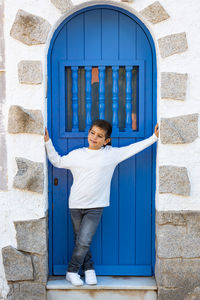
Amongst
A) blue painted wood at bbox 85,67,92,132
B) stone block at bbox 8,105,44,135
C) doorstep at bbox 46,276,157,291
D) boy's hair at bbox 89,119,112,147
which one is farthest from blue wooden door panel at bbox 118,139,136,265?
stone block at bbox 8,105,44,135

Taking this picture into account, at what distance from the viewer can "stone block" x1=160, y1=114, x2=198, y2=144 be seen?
10.2ft

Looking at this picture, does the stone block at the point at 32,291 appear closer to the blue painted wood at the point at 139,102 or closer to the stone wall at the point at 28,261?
the stone wall at the point at 28,261

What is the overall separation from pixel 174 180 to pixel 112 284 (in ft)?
3.66

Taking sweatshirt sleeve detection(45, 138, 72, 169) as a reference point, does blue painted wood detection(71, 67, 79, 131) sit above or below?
above

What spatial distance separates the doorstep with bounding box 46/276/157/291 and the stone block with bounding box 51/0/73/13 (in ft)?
8.03

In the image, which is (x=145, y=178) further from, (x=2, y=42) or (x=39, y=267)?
(x=2, y=42)

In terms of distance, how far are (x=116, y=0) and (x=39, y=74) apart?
3.12 ft

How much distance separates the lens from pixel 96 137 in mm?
3154

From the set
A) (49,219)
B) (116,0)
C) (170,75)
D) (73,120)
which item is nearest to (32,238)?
(49,219)

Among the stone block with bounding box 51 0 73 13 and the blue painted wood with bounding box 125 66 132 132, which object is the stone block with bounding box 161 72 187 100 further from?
the stone block with bounding box 51 0 73 13

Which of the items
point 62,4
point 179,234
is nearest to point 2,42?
point 62,4

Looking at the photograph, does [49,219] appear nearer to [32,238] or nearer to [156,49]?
[32,238]

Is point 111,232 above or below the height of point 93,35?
below

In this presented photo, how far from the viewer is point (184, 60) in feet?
10.2
